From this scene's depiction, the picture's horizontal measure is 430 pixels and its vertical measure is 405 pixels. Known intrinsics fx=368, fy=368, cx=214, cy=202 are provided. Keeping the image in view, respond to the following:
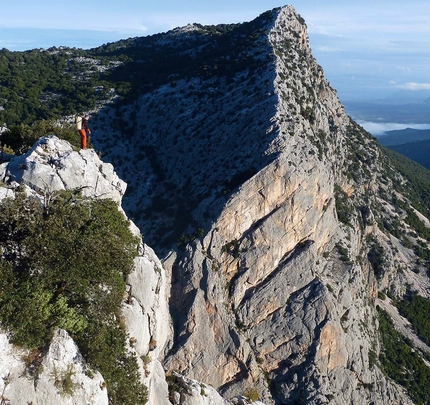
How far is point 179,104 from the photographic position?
52.4 meters

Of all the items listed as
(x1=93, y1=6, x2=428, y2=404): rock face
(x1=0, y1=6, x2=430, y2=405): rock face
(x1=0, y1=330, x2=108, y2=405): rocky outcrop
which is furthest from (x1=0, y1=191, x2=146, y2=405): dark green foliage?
(x1=93, y1=6, x2=428, y2=404): rock face

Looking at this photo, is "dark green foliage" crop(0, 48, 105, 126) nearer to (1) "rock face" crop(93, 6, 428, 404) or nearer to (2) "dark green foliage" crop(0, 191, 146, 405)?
(1) "rock face" crop(93, 6, 428, 404)

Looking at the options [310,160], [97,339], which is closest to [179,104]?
[310,160]

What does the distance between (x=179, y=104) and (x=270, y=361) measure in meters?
35.4

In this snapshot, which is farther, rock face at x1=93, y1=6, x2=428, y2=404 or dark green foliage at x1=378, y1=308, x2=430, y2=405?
dark green foliage at x1=378, y1=308, x2=430, y2=405

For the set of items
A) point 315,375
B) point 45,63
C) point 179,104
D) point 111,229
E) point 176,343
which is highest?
point 45,63

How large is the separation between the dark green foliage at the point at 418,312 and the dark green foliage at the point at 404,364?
489 centimetres

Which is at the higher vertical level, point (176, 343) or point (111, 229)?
point (111, 229)

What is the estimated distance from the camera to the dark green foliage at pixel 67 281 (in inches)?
502

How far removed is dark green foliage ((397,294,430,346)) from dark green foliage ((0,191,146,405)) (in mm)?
52906

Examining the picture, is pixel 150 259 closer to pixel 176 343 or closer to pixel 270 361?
pixel 176 343

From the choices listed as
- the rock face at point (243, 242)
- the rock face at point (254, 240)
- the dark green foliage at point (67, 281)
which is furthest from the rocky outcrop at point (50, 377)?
the rock face at point (254, 240)

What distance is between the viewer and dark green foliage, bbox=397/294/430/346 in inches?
2155

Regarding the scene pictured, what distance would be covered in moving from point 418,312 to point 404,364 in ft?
45.2
